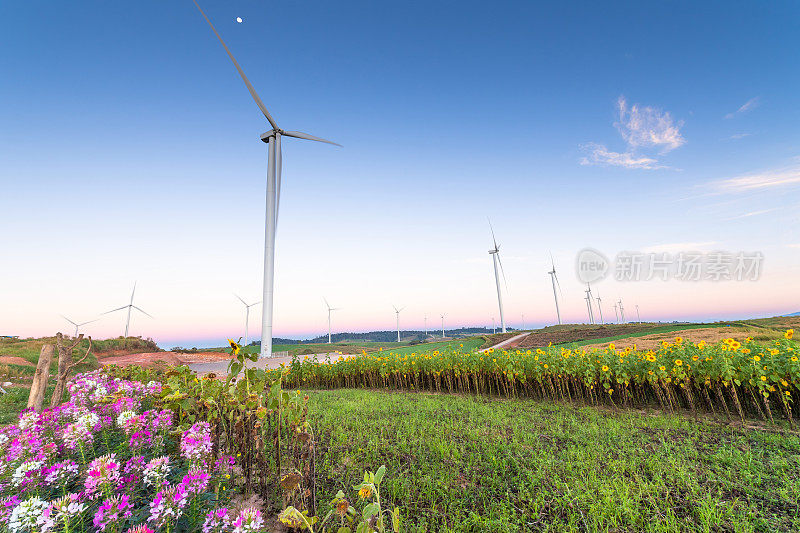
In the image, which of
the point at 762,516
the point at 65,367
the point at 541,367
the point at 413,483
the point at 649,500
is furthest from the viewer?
the point at 541,367

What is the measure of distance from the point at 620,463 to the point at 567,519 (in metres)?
1.27

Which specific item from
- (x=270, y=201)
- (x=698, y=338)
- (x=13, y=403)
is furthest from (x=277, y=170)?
(x=698, y=338)

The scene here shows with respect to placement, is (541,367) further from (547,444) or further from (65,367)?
(65,367)

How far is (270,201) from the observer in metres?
19.7

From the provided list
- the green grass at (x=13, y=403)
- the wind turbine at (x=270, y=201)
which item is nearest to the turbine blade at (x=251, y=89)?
the wind turbine at (x=270, y=201)

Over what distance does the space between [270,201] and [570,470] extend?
1952 centimetres

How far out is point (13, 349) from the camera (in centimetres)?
1500

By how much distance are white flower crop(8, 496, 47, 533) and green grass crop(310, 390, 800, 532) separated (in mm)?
1986

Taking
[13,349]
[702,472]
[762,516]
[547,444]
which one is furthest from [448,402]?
[13,349]

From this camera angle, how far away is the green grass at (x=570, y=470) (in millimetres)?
2838

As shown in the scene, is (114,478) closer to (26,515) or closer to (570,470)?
(26,515)

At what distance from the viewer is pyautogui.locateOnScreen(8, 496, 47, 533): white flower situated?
1.58 metres

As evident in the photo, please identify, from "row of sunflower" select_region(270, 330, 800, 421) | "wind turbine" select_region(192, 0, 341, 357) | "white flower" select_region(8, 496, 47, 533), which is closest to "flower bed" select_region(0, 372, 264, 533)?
"white flower" select_region(8, 496, 47, 533)

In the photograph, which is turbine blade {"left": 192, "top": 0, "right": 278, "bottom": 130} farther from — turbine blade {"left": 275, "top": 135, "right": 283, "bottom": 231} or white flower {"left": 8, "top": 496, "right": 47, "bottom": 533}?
white flower {"left": 8, "top": 496, "right": 47, "bottom": 533}
